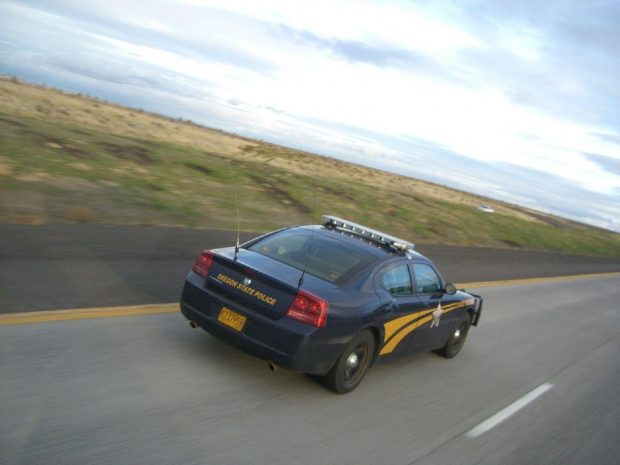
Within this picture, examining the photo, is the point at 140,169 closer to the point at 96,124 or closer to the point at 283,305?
the point at 283,305

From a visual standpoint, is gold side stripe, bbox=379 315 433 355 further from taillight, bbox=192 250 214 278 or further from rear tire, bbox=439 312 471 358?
taillight, bbox=192 250 214 278

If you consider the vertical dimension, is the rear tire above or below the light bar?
below

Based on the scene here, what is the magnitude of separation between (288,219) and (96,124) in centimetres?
2072

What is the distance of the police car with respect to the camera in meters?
5.41

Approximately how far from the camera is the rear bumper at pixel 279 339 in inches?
210

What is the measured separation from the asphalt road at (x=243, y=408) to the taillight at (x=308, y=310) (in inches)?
31.7

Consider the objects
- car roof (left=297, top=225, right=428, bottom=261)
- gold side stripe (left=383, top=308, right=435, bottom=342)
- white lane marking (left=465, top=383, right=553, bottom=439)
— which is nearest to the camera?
white lane marking (left=465, top=383, right=553, bottom=439)

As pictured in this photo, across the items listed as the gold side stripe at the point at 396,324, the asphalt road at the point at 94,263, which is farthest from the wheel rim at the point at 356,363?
the asphalt road at the point at 94,263

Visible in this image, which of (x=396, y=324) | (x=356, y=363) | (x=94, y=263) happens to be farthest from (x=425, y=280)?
(x=94, y=263)

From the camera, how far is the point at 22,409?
4332 mm

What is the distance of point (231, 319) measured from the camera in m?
5.64

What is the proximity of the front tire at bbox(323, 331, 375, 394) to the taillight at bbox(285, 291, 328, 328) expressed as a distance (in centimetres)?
52

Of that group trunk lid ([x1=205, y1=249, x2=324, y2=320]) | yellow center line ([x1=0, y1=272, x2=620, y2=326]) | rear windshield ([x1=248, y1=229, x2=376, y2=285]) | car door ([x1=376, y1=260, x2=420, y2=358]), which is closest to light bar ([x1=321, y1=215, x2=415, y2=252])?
car door ([x1=376, y1=260, x2=420, y2=358])

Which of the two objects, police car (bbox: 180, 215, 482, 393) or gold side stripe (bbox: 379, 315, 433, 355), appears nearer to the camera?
police car (bbox: 180, 215, 482, 393)
